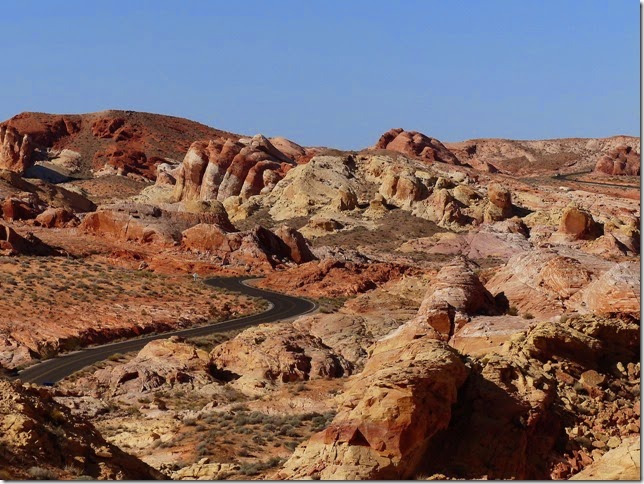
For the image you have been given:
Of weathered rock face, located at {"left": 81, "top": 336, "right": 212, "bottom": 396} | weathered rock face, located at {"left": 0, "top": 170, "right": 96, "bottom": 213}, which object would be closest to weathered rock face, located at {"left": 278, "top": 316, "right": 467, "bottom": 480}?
weathered rock face, located at {"left": 81, "top": 336, "right": 212, "bottom": 396}

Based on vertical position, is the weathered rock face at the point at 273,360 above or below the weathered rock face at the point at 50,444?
below

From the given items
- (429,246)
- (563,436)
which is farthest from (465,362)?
(429,246)

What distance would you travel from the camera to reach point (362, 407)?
21.2 meters

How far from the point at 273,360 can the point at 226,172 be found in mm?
87924

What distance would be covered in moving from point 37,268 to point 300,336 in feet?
101

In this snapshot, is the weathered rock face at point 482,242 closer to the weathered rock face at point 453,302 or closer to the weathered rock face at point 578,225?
the weathered rock face at point 578,225

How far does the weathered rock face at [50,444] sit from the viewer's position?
1934 centimetres

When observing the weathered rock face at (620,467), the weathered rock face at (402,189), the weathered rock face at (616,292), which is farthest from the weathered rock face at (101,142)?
the weathered rock face at (620,467)

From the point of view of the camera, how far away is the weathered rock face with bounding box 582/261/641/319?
1321 inches

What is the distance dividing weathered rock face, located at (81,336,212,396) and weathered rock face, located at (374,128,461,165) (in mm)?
115092

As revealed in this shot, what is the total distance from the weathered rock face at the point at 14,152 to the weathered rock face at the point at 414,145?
58597 mm

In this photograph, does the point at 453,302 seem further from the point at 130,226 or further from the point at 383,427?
the point at 130,226

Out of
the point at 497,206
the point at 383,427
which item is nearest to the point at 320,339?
the point at 383,427

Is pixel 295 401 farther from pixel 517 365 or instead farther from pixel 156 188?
pixel 156 188
